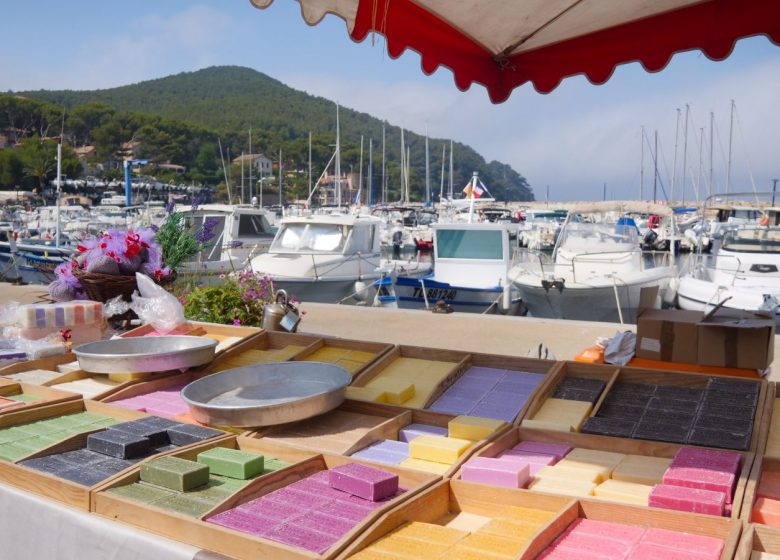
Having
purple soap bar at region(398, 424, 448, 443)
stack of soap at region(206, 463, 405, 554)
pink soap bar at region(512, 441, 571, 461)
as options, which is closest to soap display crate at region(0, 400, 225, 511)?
stack of soap at region(206, 463, 405, 554)

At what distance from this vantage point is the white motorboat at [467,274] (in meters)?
14.5

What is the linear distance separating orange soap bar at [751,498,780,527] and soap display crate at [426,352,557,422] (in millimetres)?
→ 983

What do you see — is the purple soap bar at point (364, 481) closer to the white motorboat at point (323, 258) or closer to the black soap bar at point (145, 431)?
the black soap bar at point (145, 431)

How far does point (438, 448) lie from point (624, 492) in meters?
0.62

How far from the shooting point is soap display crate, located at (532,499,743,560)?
1.75 m

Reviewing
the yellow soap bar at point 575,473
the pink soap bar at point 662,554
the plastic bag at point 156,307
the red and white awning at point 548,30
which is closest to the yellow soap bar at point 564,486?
the yellow soap bar at point 575,473

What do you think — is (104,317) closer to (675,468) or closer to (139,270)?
(139,270)

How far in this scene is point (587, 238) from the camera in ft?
52.1

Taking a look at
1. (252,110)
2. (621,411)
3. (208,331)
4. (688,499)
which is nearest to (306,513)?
(688,499)

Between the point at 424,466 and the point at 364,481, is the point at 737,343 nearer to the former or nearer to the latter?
the point at 424,466

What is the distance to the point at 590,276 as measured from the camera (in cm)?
1434

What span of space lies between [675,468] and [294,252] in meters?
12.9

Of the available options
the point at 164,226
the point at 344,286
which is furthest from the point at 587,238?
the point at 164,226

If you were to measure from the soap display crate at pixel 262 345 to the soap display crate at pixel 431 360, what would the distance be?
0.49m
